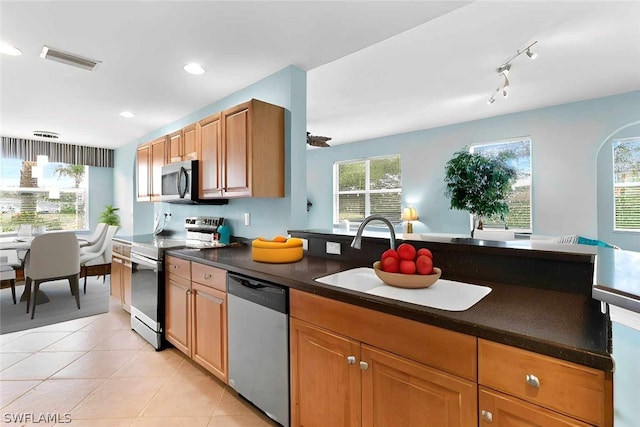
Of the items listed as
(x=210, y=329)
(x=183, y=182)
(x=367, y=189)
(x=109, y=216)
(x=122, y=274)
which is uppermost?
(x=367, y=189)

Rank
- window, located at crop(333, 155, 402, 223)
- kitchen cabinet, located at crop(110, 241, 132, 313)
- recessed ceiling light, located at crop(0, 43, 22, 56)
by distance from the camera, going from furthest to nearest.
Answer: window, located at crop(333, 155, 402, 223) → kitchen cabinet, located at crop(110, 241, 132, 313) → recessed ceiling light, located at crop(0, 43, 22, 56)

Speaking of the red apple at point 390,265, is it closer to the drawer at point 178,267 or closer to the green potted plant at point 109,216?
the drawer at point 178,267

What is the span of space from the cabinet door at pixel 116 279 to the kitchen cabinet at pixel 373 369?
116 inches

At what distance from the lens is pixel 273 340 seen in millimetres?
1646

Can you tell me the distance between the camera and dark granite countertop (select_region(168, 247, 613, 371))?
81 centimetres

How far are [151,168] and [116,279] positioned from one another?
1390mm

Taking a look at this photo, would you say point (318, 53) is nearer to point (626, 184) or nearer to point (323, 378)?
point (323, 378)

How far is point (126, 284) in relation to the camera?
3404 mm

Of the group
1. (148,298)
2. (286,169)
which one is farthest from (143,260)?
(286,169)

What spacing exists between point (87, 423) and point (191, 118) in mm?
3213

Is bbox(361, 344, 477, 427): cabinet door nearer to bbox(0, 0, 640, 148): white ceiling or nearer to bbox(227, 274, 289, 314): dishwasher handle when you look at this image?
bbox(227, 274, 289, 314): dishwasher handle

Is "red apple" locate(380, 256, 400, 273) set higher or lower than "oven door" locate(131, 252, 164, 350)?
higher

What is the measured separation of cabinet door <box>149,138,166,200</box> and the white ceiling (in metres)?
0.46

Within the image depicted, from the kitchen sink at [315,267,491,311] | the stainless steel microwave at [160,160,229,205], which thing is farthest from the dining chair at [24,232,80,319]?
the kitchen sink at [315,267,491,311]
